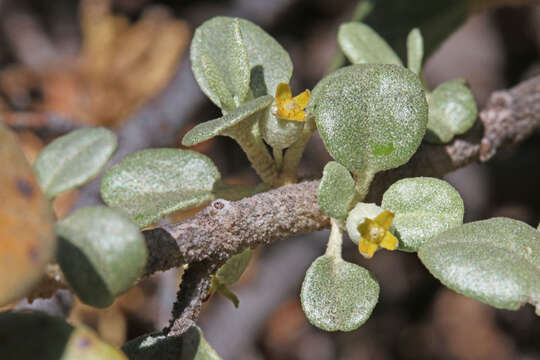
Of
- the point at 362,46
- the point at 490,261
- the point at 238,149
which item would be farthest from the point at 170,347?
the point at 238,149

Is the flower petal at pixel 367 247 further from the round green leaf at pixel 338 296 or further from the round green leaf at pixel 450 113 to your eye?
the round green leaf at pixel 450 113

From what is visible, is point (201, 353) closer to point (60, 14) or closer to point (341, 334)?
point (341, 334)

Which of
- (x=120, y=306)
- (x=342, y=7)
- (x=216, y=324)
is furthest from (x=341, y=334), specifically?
Result: (x=342, y=7)

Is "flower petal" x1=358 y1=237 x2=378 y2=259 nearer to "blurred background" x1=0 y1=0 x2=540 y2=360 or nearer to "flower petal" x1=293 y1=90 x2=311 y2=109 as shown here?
"flower petal" x1=293 y1=90 x2=311 y2=109

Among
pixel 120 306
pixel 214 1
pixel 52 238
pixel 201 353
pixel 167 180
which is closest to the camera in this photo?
pixel 52 238

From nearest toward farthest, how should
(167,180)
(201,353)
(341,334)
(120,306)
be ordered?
(201,353), (167,180), (120,306), (341,334)

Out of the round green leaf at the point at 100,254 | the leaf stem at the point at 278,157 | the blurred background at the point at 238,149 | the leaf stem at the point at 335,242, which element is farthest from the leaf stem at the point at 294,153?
the blurred background at the point at 238,149

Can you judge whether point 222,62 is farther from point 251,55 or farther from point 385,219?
point 385,219
